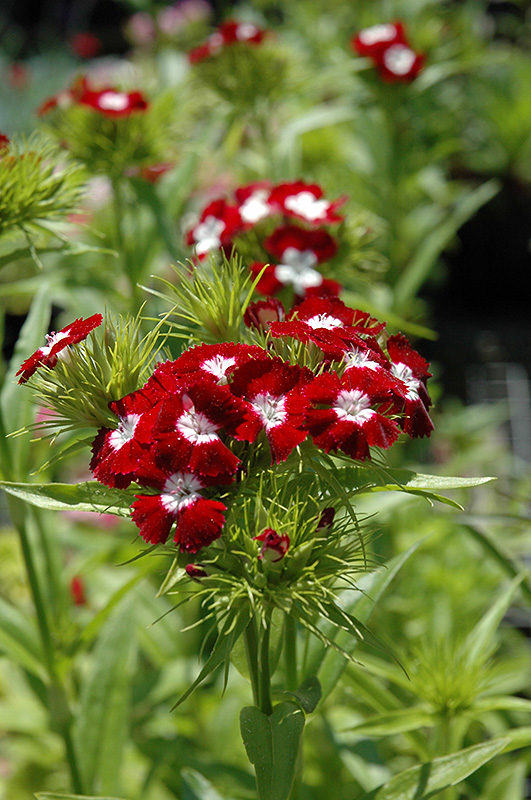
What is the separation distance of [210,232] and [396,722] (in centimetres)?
78

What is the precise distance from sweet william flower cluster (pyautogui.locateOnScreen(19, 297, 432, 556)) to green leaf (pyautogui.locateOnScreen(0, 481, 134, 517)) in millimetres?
28

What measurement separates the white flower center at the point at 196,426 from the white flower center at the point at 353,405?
0.11 metres

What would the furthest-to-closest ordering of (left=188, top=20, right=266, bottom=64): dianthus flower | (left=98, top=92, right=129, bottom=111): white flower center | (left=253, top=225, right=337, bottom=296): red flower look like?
(left=188, top=20, right=266, bottom=64): dianthus flower → (left=98, top=92, right=129, bottom=111): white flower center → (left=253, top=225, right=337, bottom=296): red flower

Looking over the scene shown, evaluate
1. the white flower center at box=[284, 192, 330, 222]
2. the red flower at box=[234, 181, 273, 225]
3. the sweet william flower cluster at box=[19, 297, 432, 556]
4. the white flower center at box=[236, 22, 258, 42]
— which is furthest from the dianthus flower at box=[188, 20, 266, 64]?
the sweet william flower cluster at box=[19, 297, 432, 556]

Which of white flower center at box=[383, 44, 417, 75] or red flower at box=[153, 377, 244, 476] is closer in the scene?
red flower at box=[153, 377, 244, 476]

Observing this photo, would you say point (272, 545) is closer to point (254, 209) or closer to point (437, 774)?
point (437, 774)

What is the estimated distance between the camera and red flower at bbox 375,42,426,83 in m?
1.60

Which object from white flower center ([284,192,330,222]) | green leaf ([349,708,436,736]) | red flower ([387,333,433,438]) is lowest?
green leaf ([349,708,436,736])

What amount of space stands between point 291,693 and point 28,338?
618 millimetres

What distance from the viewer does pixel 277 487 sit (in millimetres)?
→ 755

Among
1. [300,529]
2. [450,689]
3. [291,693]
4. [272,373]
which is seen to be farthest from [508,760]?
[272,373]

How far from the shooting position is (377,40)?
63.9 inches

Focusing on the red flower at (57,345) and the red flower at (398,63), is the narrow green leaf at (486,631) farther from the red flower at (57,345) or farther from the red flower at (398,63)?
the red flower at (398,63)

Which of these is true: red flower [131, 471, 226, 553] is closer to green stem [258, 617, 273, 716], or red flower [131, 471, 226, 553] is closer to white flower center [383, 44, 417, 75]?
green stem [258, 617, 273, 716]
